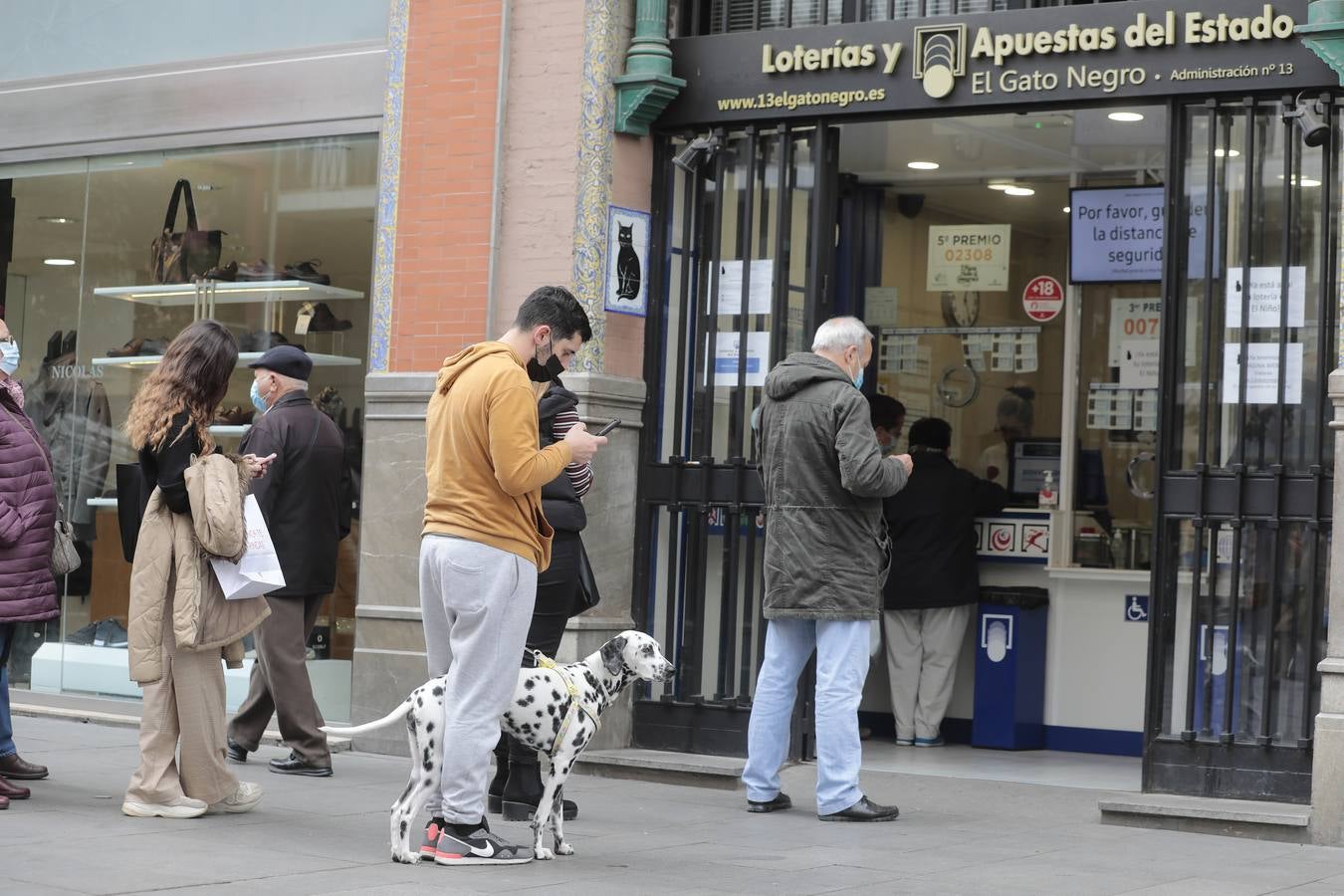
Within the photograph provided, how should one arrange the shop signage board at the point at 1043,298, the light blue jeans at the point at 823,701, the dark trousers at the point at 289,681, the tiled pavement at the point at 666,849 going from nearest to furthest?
the tiled pavement at the point at 666,849
the light blue jeans at the point at 823,701
the dark trousers at the point at 289,681
the shop signage board at the point at 1043,298

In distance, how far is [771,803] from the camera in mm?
8109

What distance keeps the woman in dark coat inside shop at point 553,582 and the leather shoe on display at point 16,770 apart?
207cm

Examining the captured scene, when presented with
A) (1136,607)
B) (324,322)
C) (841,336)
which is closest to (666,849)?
(841,336)

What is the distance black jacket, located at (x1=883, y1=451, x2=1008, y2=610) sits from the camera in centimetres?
1080

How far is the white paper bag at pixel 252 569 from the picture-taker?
7.28 m

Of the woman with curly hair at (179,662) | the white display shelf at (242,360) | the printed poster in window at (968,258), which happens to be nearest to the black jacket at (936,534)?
the printed poster in window at (968,258)

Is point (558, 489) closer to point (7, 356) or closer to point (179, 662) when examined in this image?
point (179, 662)

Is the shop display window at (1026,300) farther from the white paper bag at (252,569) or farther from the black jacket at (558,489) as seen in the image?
the white paper bag at (252,569)

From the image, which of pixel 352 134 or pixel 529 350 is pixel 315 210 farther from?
pixel 529 350

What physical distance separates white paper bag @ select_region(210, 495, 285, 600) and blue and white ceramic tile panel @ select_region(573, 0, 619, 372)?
2543mm

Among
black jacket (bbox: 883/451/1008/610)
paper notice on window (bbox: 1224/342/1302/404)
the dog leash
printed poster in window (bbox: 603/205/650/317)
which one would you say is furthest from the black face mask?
black jacket (bbox: 883/451/1008/610)

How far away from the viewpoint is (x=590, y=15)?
9578 mm

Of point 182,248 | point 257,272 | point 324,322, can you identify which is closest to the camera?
point 324,322

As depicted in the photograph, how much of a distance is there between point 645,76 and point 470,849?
179 inches
